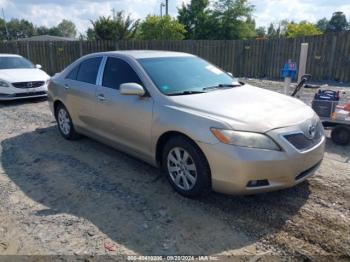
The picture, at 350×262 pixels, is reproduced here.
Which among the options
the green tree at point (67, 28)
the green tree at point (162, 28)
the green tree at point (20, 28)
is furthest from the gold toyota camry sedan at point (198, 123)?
the green tree at point (67, 28)

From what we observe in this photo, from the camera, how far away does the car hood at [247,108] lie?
10.8 feet

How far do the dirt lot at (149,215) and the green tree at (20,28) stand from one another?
105304mm

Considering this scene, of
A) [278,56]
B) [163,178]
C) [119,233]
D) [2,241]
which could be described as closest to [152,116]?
[163,178]

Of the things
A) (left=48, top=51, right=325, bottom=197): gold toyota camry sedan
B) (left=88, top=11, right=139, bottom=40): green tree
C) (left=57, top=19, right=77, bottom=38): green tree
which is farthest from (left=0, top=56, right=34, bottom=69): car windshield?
(left=57, top=19, right=77, bottom=38): green tree

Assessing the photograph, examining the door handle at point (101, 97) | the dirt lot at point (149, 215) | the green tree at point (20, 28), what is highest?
the green tree at point (20, 28)

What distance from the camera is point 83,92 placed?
17.1ft

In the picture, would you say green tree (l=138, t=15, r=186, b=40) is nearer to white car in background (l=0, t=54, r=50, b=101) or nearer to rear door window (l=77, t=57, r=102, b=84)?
white car in background (l=0, t=54, r=50, b=101)

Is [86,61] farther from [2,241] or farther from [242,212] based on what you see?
[242,212]

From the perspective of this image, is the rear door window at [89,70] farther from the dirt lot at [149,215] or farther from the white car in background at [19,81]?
the white car in background at [19,81]

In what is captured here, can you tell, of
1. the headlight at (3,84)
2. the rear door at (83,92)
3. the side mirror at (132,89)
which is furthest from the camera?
the headlight at (3,84)

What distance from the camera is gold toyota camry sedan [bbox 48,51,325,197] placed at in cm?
318

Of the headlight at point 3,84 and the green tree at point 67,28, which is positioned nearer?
the headlight at point 3,84

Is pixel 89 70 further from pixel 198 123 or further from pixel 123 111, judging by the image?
pixel 198 123

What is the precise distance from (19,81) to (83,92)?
5370mm
